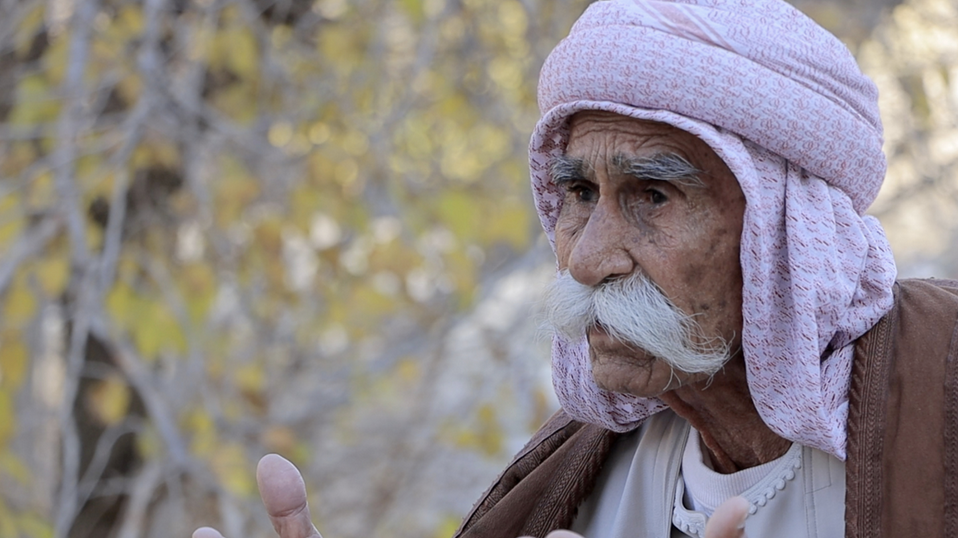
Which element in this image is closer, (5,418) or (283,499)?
(283,499)

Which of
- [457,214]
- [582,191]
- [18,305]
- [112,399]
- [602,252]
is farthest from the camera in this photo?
[457,214]

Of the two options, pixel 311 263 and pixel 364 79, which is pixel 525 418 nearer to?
pixel 311 263

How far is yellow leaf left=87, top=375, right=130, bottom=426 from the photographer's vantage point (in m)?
4.04

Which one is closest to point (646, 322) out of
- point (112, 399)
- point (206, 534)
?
point (206, 534)

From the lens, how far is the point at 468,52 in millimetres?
4594

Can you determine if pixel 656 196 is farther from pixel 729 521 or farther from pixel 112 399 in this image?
pixel 112 399

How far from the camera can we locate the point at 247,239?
426 centimetres

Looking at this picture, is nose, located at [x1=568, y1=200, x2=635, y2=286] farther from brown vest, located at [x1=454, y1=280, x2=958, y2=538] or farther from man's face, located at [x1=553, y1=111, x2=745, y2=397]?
brown vest, located at [x1=454, y1=280, x2=958, y2=538]

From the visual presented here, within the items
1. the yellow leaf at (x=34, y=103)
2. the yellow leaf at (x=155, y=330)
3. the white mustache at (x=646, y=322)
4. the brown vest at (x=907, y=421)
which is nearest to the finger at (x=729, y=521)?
the brown vest at (x=907, y=421)

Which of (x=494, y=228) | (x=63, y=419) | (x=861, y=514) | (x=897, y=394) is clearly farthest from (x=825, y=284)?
(x=63, y=419)

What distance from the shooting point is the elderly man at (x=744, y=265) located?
165cm

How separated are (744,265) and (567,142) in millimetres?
478

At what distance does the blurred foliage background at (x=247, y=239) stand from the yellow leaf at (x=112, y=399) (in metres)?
0.01

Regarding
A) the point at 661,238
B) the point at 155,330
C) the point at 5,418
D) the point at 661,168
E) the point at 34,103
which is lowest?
the point at 5,418
